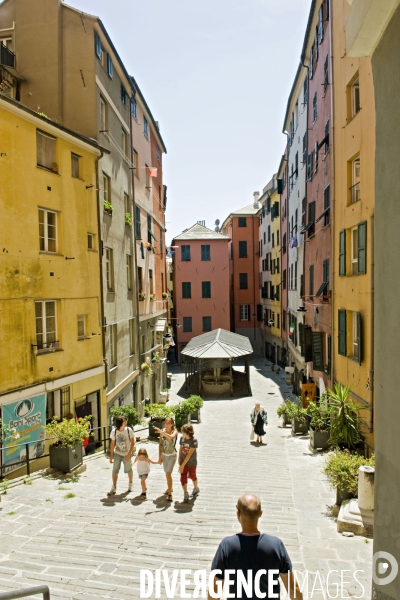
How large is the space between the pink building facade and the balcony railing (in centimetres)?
3203

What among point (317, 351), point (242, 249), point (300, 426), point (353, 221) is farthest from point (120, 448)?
point (242, 249)

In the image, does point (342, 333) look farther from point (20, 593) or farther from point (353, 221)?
point (20, 593)

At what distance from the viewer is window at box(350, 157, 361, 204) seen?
15.0 metres

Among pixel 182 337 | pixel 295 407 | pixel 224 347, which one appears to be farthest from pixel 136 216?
pixel 182 337

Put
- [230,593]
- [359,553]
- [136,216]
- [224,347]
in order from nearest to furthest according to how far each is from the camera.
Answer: [230,593]
[359,553]
[136,216]
[224,347]

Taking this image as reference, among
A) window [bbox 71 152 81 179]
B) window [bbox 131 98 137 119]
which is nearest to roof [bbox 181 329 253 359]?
window [bbox 131 98 137 119]

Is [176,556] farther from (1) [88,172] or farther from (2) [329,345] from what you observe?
(1) [88,172]

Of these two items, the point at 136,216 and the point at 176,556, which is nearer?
the point at 176,556

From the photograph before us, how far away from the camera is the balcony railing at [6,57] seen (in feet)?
58.5

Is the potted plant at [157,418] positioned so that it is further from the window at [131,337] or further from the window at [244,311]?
the window at [244,311]

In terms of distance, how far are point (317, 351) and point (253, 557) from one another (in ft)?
52.2

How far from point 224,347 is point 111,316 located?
43.4ft

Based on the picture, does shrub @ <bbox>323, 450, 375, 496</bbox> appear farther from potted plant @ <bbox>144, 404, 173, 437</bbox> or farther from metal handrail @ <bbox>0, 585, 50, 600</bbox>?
potted plant @ <bbox>144, 404, 173, 437</bbox>

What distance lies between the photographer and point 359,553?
22.0ft
